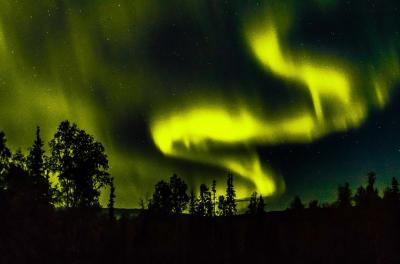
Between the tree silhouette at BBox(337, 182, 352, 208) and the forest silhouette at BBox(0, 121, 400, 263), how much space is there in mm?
248

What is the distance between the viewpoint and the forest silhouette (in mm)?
38344

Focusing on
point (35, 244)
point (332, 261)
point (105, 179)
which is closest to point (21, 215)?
point (35, 244)

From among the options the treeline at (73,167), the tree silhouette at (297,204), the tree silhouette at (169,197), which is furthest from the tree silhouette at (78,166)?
the tree silhouette at (297,204)

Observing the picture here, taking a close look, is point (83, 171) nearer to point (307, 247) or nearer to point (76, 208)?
point (76, 208)

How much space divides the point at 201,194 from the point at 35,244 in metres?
104

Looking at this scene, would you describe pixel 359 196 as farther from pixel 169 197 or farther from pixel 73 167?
pixel 73 167

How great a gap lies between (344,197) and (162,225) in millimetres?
46590

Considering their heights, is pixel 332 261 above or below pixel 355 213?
below

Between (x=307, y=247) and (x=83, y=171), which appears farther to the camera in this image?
(x=307, y=247)

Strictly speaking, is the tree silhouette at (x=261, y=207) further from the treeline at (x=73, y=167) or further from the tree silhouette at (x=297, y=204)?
the treeline at (x=73, y=167)

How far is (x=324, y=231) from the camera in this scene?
4695 inches

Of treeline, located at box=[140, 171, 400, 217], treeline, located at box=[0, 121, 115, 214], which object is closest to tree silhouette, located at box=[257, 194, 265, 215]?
treeline, located at box=[140, 171, 400, 217]

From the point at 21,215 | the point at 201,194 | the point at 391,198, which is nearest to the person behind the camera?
the point at 21,215

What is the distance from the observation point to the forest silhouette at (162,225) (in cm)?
3834
